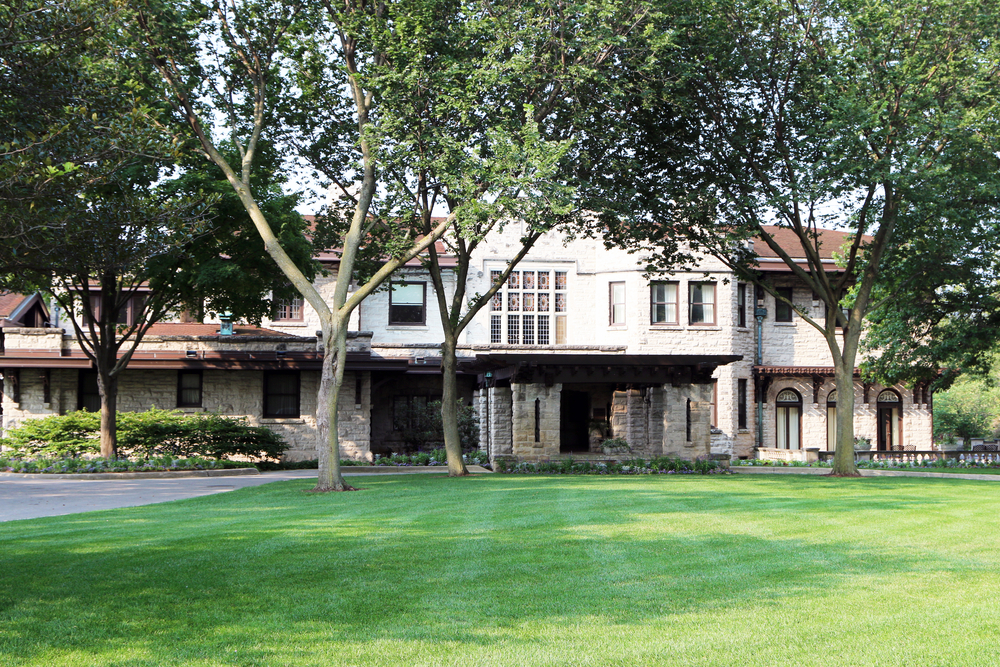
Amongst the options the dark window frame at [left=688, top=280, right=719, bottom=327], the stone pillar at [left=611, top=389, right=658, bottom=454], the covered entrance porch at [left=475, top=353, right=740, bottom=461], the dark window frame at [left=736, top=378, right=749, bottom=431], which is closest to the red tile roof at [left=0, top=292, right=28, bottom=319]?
the covered entrance porch at [left=475, top=353, right=740, bottom=461]

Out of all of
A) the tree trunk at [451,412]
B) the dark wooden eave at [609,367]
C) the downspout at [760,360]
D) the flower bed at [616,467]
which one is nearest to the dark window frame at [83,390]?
the dark wooden eave at [609,367]

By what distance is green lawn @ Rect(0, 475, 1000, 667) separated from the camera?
18.6 feet

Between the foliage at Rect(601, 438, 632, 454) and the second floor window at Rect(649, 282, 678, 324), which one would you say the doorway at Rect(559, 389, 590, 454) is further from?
the foliage at Rect(601, 438, 632, 454)

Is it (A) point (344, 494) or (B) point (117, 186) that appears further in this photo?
(B) point (117, 186)

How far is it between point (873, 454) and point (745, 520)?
24.3m

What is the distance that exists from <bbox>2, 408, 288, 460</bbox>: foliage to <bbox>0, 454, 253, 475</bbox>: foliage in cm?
157

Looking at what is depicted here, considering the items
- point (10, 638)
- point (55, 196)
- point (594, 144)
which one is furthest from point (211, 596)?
point (594, 144)

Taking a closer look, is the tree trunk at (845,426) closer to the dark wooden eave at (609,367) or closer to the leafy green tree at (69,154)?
the dark wooden eave at (609,367)

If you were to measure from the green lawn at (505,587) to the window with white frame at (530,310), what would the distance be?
75.6ft

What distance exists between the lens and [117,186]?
1847 centimetres

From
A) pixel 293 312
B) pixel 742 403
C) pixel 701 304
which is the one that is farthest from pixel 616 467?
pixel 293 312

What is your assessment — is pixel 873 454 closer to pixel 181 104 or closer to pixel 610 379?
pixel 610 379

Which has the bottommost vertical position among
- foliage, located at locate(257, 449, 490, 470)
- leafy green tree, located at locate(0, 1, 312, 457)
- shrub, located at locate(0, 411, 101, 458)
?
foliage, located at locate(257, 449, 490, 470)

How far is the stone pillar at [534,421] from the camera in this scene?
25344mm
